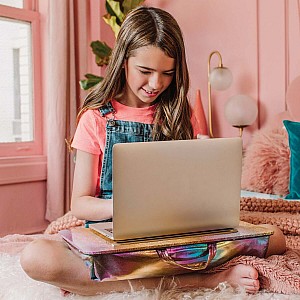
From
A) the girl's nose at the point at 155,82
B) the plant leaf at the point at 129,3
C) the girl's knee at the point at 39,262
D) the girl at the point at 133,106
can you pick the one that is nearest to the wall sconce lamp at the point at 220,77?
the plant leaf at the point at 129,3

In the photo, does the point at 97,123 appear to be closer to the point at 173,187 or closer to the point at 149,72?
the point at 149,72

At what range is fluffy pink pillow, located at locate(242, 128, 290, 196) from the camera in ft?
8.34

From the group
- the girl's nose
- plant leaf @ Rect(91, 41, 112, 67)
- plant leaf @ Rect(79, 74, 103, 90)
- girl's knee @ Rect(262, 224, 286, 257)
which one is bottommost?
girl's knee @ Rect(262, 224, 286, 257)

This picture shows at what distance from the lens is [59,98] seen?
346 cm

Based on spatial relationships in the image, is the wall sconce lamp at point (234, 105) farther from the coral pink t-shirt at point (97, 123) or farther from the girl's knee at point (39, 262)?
the girl's knee at point (39, 262)

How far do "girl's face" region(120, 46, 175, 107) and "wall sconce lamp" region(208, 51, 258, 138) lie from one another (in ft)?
4.91

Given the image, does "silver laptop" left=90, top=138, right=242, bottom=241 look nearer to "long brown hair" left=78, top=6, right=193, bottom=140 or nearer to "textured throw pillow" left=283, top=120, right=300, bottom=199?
"long brown hair" left=78, top=6, right=193, bottom=140

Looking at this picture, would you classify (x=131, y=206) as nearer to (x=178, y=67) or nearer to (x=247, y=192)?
(x=178, y=67)

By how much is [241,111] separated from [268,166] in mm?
638

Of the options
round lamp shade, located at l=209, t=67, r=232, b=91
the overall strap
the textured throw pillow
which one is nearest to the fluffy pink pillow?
the textured throw pillow

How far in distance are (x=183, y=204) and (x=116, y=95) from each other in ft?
2.16

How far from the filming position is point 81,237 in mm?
1351

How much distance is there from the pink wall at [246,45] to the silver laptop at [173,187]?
6.83ft

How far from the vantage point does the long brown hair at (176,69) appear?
173 centimetres
